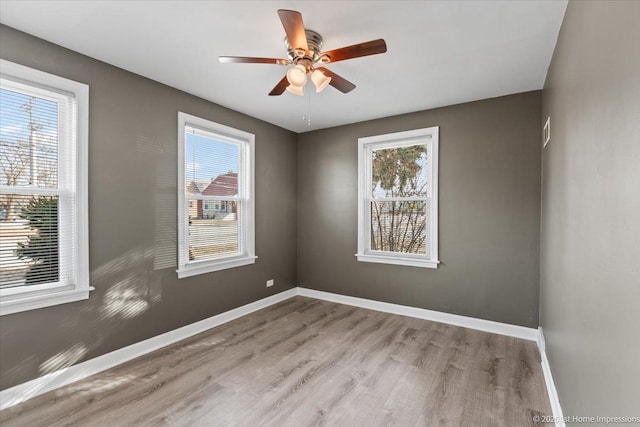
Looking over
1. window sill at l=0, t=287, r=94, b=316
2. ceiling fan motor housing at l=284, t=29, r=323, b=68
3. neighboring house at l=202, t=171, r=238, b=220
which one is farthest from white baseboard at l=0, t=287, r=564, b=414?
ceiling fan motor housing at l=284, t=29, r=323, b=68

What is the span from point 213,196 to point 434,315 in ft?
9.92

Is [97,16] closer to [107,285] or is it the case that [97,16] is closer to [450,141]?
[107,285]

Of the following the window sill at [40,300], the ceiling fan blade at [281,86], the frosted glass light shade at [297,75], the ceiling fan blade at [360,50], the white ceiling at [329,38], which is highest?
the white ceiling at [329,38]

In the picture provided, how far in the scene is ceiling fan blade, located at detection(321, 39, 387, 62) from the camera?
72.7 inches

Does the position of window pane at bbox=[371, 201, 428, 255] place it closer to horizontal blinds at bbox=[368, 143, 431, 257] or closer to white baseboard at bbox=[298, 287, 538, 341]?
horizontal blinds at bbox=[368, 143, 431, 257]

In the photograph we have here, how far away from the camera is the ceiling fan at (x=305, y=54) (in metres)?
1.82

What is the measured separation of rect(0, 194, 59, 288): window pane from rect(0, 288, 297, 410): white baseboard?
717 mm

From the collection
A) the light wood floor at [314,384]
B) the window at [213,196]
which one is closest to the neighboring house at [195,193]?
the window at [213,196]

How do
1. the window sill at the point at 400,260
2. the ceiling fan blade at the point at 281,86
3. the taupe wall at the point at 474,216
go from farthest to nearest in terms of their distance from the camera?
the window sill at the point at 400,260 → the taupe wall at the point at 474,216 → the ceiling fan blade at the point at 281,86

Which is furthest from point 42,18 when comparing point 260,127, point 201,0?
point 260,127

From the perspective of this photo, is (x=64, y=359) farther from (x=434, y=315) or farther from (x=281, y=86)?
(x=434, y=315)

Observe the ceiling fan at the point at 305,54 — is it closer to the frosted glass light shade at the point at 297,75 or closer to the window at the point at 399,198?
the frosted glass light shade at the point at 297,75

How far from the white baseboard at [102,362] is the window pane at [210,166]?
4.79 ft

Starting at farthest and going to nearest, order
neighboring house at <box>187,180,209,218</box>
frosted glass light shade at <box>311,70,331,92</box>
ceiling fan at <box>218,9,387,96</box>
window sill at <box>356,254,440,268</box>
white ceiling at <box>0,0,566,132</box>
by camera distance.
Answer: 1. window sill at <box>356,254,440,268</box>
2. neighboring house at <box>187,180,209,218</box>
3. frosted glass light shade at <box>311,70,331,92</box>
4. white ceiling at <box>0,0,566,132</box>
5. ceiling fan at <box>218,9,387,96</box>
